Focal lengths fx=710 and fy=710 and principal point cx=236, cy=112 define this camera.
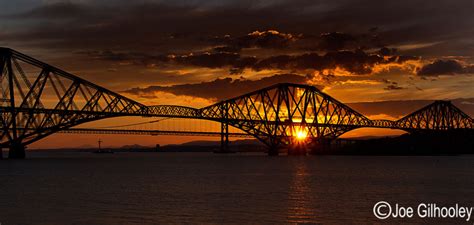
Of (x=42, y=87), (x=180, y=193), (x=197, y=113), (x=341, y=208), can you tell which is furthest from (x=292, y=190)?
(x=197, y=113)

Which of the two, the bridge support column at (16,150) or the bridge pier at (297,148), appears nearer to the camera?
the bridge support column at (16,150)

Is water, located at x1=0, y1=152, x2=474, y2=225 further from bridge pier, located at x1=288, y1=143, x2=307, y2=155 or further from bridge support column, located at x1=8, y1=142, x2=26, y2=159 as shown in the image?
bridge pier, located at x1=288, y1=143, x2=307, y2=155

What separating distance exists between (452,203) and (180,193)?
1810 cm

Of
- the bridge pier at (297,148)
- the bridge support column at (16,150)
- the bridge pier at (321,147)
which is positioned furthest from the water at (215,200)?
the bridge pier at (321,147)

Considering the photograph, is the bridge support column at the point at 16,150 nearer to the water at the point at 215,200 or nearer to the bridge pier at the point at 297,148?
the water at the point at 215,200

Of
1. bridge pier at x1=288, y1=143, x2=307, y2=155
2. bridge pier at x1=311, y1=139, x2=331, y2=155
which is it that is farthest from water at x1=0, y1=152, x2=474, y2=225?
bridge pier at x1=311, y1=139, x2=331, y2=155

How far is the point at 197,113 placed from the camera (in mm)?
171250

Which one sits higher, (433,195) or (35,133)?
(35,133)

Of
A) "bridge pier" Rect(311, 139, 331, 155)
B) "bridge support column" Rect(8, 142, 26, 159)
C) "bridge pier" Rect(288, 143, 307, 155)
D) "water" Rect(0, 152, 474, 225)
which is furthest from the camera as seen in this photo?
"bridge pier" Rect(311, 139, 331, 155)

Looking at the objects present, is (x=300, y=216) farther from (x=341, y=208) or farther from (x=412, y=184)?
(x=412, y=184)

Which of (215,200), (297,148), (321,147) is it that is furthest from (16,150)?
(321,147)

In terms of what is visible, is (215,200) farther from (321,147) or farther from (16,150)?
(321,147)

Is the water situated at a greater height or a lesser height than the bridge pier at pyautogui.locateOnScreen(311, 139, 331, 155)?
lesser

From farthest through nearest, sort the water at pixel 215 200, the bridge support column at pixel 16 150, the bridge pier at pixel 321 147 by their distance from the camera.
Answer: the bridge pier at pixel 321 147
the bridge support column at pixel 16 150
the water at pixel 215 200
